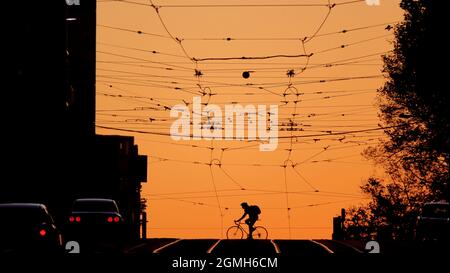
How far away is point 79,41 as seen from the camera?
347 ft

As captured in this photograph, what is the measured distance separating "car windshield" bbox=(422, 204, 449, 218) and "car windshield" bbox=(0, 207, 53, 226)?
15.4 m

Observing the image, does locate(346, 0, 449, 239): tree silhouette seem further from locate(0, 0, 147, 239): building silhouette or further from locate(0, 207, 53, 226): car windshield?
locate(0, 207, 53, 226): car windshield

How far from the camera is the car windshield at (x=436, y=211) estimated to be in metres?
40.7

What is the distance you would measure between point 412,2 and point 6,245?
124ft

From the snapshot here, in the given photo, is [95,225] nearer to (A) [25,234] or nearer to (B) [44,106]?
(A) [25,234]

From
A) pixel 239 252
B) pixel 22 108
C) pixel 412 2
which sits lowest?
pixel 239 252

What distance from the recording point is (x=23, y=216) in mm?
29969

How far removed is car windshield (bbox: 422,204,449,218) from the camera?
134ft

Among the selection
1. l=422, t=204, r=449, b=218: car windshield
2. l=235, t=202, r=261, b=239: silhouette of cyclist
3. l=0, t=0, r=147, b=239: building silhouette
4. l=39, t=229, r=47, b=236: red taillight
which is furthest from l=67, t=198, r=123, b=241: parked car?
l=0, t=0, r=147, b=239: building silhouette

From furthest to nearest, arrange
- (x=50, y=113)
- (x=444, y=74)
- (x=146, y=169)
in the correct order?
(x=146, y=169) → (x=50, y=113) → (x=444, y=74)

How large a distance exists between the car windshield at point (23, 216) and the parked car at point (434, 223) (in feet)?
48.4

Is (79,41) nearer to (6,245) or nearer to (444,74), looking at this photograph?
(444,74)

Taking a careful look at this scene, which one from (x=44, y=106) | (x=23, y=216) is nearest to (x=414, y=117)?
(x=44, y=106)
